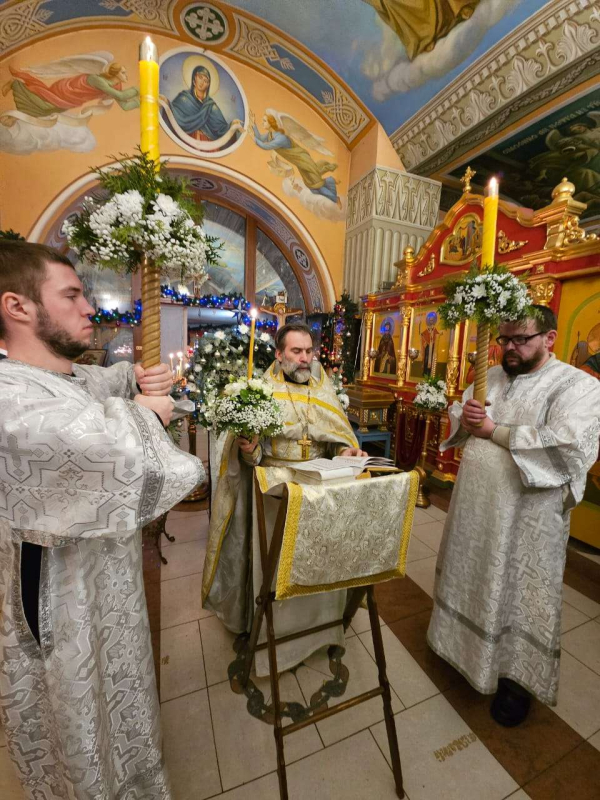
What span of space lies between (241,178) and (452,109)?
452cm

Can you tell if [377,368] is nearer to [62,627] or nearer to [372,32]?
[372,32]

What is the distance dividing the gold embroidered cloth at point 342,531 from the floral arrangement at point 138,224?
3.13ft

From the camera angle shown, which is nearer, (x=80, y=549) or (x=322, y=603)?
(x=80, y=549)

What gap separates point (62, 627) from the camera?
1.15m

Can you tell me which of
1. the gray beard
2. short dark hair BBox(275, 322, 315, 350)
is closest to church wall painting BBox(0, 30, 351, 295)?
short dark hair BBox(275, 322, 315, 350)

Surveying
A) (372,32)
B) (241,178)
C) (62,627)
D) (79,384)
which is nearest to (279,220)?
(241,178)

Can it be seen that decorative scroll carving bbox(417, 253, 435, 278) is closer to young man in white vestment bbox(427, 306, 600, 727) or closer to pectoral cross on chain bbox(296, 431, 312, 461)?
A: young man in white vestment bbox(427, 306, 600, 727)

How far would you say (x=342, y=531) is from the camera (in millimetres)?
1555

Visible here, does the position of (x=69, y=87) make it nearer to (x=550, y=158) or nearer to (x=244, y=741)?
(x=550, y=158)

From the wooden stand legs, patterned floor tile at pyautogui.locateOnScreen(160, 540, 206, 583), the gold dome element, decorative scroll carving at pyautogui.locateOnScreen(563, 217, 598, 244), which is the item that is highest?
the gold dome element

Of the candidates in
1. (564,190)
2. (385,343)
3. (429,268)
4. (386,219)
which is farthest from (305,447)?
(386,219)

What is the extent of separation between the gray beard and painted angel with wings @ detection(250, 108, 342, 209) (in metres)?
7.92

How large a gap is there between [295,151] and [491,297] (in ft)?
29.0

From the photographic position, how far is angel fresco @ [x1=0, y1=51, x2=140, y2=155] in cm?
644
